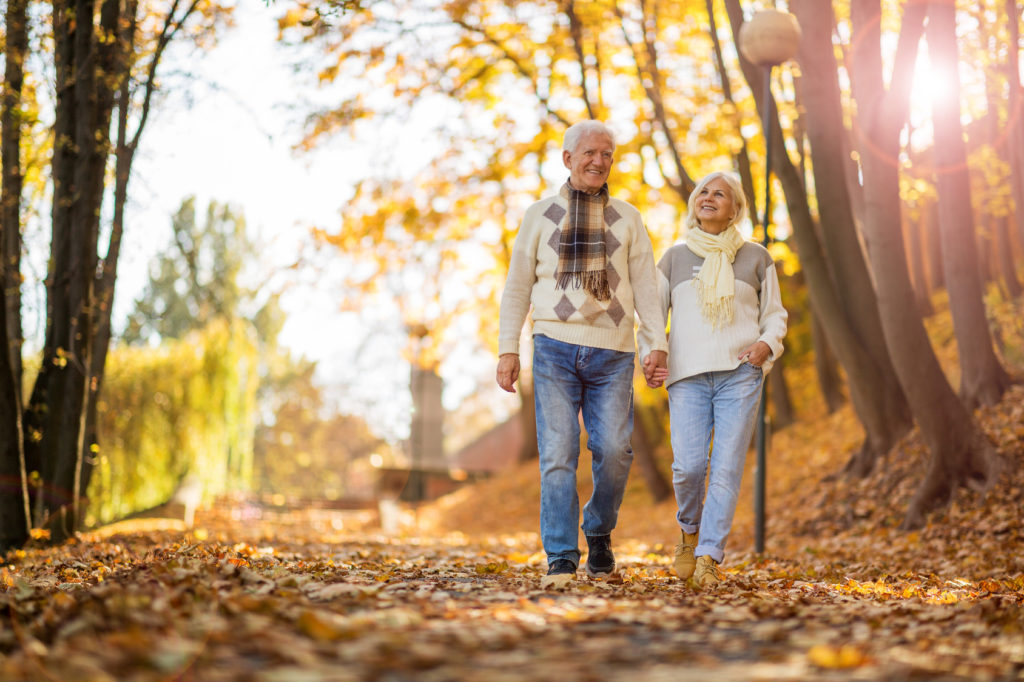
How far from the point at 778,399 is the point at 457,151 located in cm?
704

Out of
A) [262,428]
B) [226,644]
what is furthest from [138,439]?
[262,428]

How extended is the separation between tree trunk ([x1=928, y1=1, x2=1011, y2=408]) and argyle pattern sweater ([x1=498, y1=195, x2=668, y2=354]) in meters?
5.94

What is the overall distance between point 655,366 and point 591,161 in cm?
112

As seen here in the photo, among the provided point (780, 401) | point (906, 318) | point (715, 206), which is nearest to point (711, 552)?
point (715, 206)

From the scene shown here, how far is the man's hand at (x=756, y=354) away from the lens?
4977 millimetres

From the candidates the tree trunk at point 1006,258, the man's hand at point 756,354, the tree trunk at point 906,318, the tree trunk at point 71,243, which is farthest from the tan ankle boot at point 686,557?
the tree trunk at point 1006,258

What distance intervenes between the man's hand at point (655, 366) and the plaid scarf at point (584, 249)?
15.2 inches

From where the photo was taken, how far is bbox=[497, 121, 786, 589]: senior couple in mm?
4957

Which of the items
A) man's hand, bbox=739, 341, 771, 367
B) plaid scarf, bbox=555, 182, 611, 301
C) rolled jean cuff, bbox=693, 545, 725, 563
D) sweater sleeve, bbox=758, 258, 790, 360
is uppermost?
plaid scarf, bbox=555, 182, 611, 301

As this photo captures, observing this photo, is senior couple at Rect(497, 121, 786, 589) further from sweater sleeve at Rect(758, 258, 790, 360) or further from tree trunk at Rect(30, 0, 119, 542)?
tree trunk at Rect(30, 0, 119, 542)

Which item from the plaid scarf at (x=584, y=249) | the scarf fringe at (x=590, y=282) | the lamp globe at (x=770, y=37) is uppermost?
the lamp globe at (x=770, y=37)

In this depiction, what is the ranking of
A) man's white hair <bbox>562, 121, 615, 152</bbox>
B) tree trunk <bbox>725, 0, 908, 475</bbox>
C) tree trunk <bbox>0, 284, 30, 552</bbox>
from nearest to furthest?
man's white hair <bbox>562, 121, 615, 152</bbox>, tree trunk <bbox>0, 284, 30, 552</bbox>, tree trunk <bbox>725, 0, 908, 475</bbox>

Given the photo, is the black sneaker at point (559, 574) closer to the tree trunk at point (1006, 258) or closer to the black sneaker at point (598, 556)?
the black sneaker at point (598, 556)

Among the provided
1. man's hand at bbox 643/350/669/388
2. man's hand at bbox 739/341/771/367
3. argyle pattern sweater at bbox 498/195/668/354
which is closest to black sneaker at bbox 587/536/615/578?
man's hand at bbox 643/350/669/388
